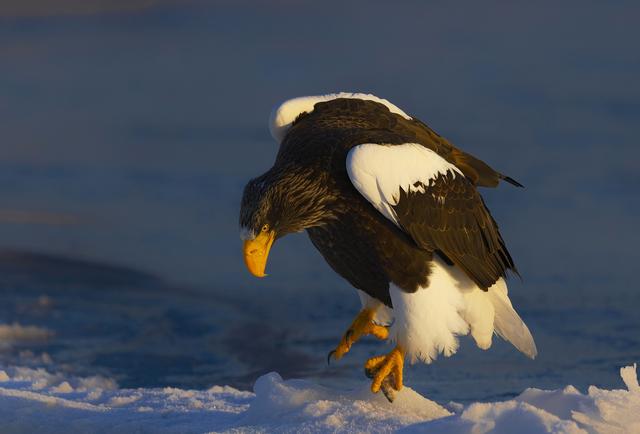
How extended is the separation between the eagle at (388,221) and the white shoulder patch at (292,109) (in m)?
0.26

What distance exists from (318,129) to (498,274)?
178cm

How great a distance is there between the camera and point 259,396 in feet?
26.1

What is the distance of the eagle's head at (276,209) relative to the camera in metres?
7.68

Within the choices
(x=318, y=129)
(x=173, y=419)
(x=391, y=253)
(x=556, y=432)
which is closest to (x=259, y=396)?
(x=173, y=419)

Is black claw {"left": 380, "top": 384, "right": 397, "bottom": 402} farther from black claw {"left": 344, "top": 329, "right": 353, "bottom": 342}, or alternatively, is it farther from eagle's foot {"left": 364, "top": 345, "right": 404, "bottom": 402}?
black claw {"left": 344, "top": 329, "right": 353, "bottom": 342}

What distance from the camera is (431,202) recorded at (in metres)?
8.15

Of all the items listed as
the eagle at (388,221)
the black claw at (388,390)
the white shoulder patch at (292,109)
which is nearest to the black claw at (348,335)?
the eagle at (388,221)

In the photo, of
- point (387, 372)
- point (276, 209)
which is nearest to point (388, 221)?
point (276, 209)

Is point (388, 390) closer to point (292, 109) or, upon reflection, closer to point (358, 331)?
point (358, 331)

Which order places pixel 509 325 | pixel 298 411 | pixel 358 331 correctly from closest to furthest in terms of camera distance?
pixel 298 411 < pixel 358 331 < pixel 509 325

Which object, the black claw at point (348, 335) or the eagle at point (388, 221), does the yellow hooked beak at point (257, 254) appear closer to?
the eagle at point (388, 221)

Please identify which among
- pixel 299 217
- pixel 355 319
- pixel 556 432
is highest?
pixel 299 217

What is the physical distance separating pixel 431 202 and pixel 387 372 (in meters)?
1.22

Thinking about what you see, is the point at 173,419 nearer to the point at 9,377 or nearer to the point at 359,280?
the point at 359,280
